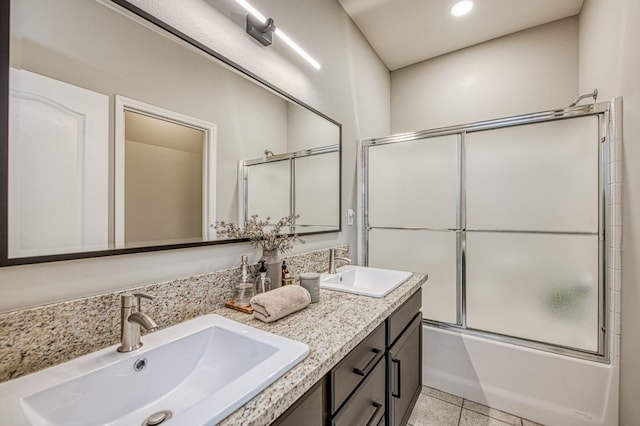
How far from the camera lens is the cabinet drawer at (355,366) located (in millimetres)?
811

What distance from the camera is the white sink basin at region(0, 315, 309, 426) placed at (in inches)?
21.7

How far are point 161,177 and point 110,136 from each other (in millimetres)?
185

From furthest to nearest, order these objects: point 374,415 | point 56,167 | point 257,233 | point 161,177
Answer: point 257,233
point 374,415
point 161,177
point 56,167

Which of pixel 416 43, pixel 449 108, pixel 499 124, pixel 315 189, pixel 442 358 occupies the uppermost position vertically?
pixel 416 43

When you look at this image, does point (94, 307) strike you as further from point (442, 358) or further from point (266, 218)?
point (442, 358)

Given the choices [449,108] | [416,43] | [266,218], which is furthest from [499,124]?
[266,218]

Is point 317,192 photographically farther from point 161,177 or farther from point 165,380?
point 165,380

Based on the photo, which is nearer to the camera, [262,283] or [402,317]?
[262,283]

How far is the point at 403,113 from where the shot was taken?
2.87 metres

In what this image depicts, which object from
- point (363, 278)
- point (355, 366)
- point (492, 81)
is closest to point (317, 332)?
point (355, 366)

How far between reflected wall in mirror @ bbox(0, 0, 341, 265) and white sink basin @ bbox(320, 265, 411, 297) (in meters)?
0.67

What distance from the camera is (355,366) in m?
0.92

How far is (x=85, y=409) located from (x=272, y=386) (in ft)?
1.40

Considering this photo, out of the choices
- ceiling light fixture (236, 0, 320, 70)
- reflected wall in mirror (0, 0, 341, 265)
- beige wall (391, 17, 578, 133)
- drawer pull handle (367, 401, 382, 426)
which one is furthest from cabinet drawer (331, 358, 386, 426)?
beige wall (391, 17, 578, 133)
